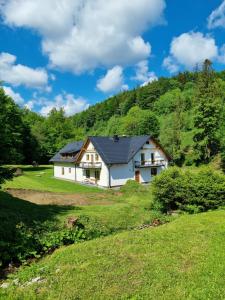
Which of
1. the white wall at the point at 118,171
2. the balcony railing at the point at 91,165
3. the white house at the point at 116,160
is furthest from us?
the balcony railing at the point at 91,165

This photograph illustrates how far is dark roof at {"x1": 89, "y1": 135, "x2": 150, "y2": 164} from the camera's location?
39.9 m

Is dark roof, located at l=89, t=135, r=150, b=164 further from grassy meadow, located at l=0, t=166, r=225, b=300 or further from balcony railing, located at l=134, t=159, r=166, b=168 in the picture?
grassy meadow, located at l=0, t=166, r=225, b=300

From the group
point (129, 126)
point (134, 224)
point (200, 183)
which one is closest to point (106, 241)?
point (134, 224)

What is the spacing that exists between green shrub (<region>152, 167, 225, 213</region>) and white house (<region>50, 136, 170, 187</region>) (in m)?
18.4

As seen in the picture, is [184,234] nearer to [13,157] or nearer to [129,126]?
[13,157]

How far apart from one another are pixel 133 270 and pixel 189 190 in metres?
12.0

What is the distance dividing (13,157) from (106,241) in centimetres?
768

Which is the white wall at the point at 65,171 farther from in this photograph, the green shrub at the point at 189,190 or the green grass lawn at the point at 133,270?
the green grass lawn at the point at 133,270

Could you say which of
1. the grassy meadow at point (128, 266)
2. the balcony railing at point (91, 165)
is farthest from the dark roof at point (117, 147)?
the grassy meadow at point (128, 266)

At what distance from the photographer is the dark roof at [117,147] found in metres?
39.9

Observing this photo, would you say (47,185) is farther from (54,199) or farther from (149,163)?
(149,163)

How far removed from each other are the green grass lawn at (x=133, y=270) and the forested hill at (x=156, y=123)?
8.04 m

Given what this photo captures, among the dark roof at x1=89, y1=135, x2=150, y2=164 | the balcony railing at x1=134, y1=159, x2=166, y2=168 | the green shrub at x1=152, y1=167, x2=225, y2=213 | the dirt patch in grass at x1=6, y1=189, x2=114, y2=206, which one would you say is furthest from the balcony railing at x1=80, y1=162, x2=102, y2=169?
the green shrub at x1=152, y1=167, x2=225, y2=213

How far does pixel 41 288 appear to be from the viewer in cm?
757
